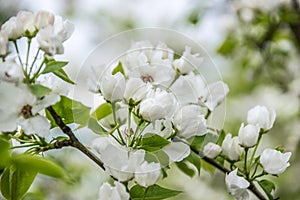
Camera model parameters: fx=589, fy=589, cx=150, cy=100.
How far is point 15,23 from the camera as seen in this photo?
49 centimetres

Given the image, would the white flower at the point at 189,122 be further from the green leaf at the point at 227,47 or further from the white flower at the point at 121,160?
the green leaf at the point at 227,47

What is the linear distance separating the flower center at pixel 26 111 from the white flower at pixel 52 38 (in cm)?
5

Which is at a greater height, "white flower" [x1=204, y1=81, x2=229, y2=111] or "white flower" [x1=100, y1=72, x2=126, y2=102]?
"white flower" [x1=204, y1=81, x2=229, y2=111]

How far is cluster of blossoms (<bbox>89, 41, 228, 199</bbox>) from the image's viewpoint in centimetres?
49

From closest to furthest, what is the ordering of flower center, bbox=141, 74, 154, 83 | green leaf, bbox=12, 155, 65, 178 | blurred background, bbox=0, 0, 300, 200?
green leaf, bbox=12, 155, 65, 178 → flower center, bbox=141, 74, 154, 83 → blurred background, bbox=0, 0, 300, 200

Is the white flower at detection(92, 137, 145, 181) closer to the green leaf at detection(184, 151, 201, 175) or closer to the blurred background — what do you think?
the green leaf at detection(184, 151, 201, 175)

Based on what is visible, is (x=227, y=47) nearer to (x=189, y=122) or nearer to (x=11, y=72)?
(x=189, y=122)

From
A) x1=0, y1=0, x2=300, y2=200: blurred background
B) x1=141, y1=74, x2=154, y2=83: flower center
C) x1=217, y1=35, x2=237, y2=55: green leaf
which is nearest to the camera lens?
x1=141, y1=74, x2=154, y2=83: flower center

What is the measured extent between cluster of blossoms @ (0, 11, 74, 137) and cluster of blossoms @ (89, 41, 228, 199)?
6 centimetres

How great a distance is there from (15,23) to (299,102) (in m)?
1.05

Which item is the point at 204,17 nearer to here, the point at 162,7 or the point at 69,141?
the point at 69,141

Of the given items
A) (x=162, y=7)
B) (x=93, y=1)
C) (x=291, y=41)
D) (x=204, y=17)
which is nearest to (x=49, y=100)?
(x=204, y=17)

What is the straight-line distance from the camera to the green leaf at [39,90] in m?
0.45

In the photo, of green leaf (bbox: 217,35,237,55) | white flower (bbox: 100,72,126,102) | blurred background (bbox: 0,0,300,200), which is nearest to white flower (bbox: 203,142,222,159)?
white flower (bbox: 100,72,126,102)
